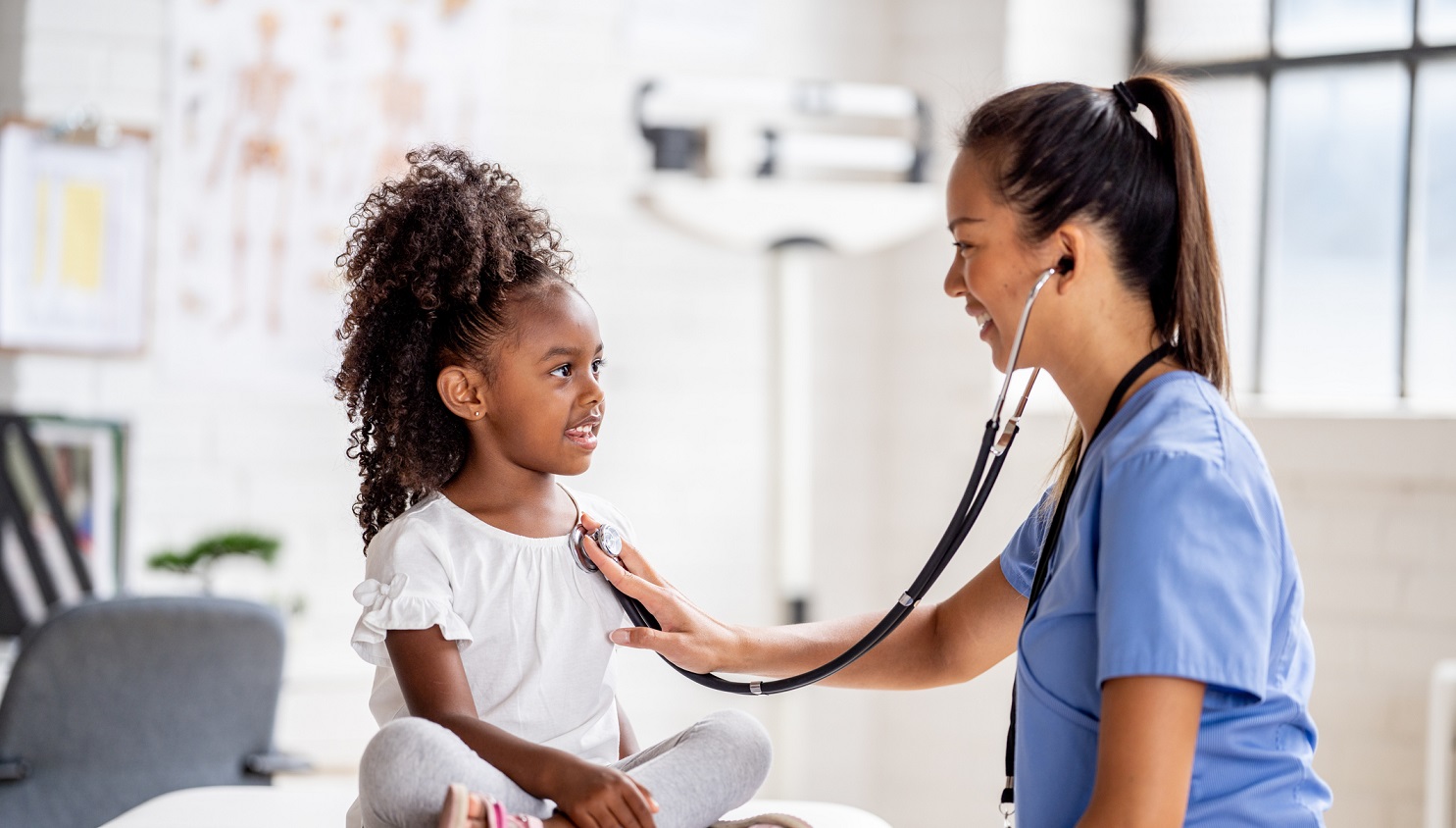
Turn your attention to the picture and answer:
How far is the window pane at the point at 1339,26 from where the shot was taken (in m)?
2.87

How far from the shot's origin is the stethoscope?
3.88ft

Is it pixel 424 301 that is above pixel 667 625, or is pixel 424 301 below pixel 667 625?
above

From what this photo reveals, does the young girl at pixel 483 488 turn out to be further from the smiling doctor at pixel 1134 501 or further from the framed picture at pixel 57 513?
the framed picture at pixel 57 513

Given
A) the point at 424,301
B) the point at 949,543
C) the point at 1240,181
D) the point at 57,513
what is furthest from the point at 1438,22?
the point at 57,513

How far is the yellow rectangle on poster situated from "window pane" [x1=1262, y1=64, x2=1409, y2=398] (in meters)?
2.54

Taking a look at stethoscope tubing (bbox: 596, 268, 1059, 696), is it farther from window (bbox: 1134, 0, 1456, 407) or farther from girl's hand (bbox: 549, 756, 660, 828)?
window (bbox: 1134, 0, 1456, 407)

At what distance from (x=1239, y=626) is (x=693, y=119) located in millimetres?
1816

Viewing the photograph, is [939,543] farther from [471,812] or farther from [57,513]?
[57,513]

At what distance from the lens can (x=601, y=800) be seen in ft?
3.57

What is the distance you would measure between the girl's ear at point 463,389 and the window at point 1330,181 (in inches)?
78.7

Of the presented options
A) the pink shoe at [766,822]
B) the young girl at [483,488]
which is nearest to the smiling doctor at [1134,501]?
the pink shoe at [766,822]


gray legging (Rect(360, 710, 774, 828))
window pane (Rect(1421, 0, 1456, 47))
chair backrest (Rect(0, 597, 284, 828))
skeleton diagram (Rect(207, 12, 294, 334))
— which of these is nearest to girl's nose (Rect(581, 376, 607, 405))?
gray legging (Rect(360, 710, 774, 828))

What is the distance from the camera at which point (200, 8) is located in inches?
106

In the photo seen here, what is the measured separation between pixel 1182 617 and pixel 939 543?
0.29 meters
